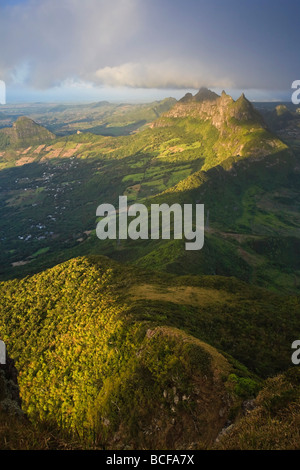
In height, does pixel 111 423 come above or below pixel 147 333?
below

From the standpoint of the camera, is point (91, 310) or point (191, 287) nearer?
point (91, 310)

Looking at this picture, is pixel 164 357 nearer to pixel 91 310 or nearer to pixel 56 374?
pixel 56 374

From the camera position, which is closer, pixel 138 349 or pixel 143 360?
pixel 143 360

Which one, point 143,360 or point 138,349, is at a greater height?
point 143,360

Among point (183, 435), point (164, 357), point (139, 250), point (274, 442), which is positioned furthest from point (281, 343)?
point (139, 250)

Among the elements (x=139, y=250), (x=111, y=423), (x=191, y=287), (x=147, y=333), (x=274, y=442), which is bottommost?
(x=139, y=250)

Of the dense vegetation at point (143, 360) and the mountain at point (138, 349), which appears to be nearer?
the dense vegetation at point (143, 360)

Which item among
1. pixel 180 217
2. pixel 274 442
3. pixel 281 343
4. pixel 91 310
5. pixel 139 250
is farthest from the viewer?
pixel 180 217

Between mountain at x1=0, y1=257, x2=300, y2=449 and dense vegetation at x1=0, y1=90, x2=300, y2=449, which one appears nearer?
dense vegetation at x1=0, y1=90, x2=300, y2=449

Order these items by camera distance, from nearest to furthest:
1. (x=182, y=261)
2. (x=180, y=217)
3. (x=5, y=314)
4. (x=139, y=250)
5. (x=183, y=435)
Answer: (x=183, y=435), (x=5, y=314), (x=182, y=261), (x=139, y=250), (x=180, y=217)
